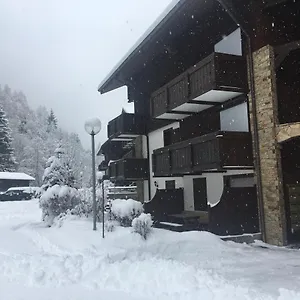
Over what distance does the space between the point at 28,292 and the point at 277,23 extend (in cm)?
1097

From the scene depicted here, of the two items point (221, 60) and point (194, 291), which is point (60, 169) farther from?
point (194, 291)

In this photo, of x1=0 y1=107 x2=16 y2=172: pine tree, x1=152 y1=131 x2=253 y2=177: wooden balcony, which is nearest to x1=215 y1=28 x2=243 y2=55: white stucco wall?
x1=152 y1=131 x2=253 y2=177: wooden balcony

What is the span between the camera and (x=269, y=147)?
→ 12398 millimetres

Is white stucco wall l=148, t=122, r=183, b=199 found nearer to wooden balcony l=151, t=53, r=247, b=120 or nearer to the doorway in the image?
wooden balcony l=151, t=53, r=247, b=120

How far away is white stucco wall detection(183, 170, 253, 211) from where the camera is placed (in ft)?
51.8

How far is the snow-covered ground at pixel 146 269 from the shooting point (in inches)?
240

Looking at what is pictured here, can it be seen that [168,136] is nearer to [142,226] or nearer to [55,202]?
[55,202]

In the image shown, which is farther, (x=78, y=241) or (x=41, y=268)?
(x=78, y=241)

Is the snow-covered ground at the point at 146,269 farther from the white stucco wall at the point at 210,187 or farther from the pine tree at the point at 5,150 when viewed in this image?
the pine tree at the point at 5,150

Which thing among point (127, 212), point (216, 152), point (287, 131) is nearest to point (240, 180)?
point (216, 152)

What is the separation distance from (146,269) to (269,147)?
682 cm

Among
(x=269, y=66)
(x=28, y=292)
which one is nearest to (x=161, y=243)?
(x=28, y=292)

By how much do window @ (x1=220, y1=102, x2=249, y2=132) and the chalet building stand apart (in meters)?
0.04

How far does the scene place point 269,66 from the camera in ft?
40.8
